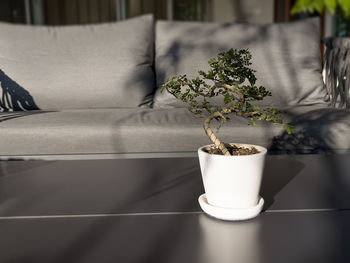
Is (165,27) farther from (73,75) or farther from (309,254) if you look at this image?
(309,254)

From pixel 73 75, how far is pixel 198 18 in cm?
386

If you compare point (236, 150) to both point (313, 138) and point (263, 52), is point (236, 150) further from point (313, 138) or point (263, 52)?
point (263, 52)

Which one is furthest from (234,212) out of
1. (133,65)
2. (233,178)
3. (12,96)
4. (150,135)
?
(12,96)

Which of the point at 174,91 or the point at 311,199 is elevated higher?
the point at 174,91

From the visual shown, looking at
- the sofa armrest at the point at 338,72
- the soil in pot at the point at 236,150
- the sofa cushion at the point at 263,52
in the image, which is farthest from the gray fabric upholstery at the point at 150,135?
the soil in pot at the point at 236,150

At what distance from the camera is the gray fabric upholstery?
1.27 meters

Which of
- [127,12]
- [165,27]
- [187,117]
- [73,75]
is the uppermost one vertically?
[127,12]

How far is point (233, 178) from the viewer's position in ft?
1.81

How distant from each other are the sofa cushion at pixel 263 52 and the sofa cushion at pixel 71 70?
14 cm

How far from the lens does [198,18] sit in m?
5.14

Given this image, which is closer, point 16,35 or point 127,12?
point 16,35

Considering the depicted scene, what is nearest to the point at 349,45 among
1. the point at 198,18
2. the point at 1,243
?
the point at 1,243

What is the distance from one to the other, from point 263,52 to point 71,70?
1.02 meters

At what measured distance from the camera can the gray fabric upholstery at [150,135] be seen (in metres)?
1.27
